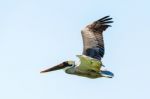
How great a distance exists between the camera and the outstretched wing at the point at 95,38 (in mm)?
35969

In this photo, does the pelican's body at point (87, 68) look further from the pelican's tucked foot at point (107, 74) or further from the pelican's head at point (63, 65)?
the pelican's head at point (63, 65)

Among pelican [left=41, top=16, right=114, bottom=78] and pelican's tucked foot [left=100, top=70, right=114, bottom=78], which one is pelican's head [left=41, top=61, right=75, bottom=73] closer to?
pelican [left=41, top=16, right=114, bottom=78]

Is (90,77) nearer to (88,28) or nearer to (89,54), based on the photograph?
(89,54)

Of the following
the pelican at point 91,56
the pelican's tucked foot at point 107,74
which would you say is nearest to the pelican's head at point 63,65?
the pelican at point 91,56

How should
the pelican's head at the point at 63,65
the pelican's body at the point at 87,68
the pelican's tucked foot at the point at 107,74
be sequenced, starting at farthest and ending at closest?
the pelican's head at the point at 63,65 → the pelican's tucked foot at the point at 107,74 → the pelican's body at the point at 87,68

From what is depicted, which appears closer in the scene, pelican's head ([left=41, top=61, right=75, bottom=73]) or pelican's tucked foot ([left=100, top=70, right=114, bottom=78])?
pelican's tucked foot ([left=100, top=70, right=114, bottom=78])

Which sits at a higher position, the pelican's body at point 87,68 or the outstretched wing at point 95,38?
the outstretched wing at point 95,38

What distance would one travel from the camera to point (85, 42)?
122 feet

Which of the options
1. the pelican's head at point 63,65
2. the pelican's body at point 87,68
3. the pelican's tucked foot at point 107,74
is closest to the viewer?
the pelican's body at point 87,68

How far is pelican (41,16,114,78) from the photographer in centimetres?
3381

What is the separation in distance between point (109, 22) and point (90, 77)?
5247 mm

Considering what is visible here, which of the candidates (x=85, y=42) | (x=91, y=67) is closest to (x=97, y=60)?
(x=91, y=67)

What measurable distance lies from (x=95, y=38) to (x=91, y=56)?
2.52 meters

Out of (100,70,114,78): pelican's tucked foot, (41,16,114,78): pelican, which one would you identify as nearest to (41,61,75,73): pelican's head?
(41,16,114,78): pelican
